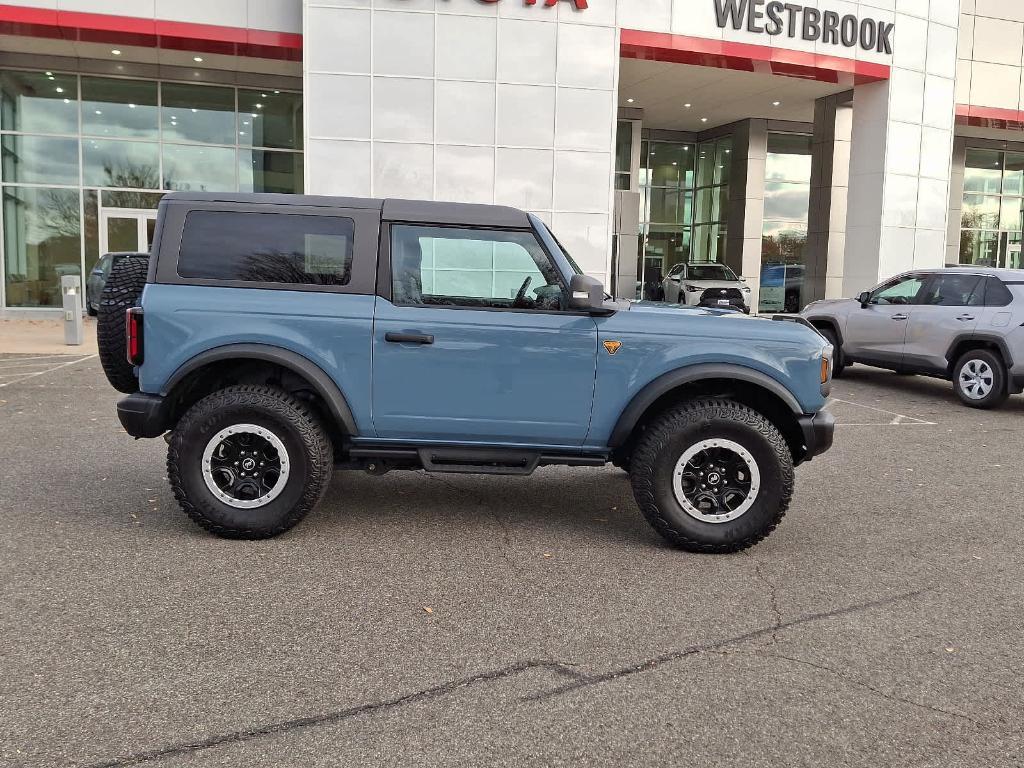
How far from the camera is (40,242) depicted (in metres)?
21.8

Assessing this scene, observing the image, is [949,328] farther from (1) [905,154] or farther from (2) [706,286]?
(2) [706,286]

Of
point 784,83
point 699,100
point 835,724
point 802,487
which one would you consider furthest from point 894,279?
point 699,100

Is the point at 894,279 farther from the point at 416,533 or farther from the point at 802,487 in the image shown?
the point at 416,533

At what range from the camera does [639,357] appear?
4797 millimetres

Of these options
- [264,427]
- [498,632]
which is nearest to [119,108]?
[264,427]

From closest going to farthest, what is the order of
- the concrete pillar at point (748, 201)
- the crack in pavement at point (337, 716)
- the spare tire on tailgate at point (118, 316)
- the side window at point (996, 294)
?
the crack in pavement at point (337, 716)
the spare tire on tailgate at point (118, 316)
the side window at point (996, 294)
the concrete pillar at point (748, 201)

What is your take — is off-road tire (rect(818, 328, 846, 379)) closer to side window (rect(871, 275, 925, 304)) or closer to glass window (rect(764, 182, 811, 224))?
side window (rect(871, 275, 925, 304))

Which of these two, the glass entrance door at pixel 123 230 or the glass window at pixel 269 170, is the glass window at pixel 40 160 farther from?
the glass window at pixel 269 170

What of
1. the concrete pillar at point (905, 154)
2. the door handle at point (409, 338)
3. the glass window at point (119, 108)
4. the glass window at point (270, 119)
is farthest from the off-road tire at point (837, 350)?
the glass window at point (119, 108)

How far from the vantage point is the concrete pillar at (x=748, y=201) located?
29375 millimetres

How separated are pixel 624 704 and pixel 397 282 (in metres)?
2.67

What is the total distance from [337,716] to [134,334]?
267cm

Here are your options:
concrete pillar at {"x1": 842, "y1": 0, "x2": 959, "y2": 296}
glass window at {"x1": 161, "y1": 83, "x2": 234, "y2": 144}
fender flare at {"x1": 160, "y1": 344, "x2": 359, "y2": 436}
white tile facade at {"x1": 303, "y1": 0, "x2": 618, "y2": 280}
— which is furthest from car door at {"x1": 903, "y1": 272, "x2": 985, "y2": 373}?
Answer: glass window at {"x1": 161, "y1": 83, "x2": 234, "y2": 144}

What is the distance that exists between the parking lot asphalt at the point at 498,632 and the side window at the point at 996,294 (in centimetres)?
540
